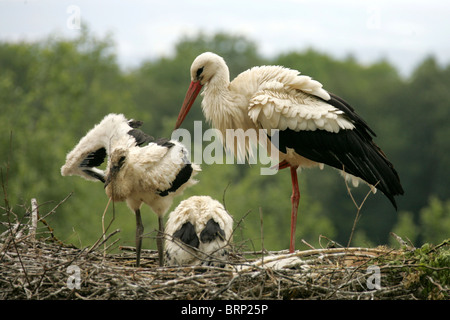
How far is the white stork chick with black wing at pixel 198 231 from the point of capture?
5762 mm

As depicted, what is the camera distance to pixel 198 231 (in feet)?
19.2

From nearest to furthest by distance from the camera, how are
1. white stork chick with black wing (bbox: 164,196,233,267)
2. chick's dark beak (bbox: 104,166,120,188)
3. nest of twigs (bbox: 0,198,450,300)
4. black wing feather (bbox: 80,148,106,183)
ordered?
nest of twigs (bbox: 0,198,450,300) → white stork chick with black wing (bbox: 164,196,233,267) → chick's dark beak (bbox: 104,166,120,188) → black wing feather (bbox: 80,148,106,183)

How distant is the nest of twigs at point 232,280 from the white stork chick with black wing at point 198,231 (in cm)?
46

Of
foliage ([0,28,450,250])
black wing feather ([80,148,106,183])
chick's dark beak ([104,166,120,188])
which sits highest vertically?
foliage ([0,28,450,250])

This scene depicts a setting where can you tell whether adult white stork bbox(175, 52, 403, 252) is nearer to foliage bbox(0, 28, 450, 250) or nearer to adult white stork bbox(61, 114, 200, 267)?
adult white stork bbox(61, 114, 200, 267)

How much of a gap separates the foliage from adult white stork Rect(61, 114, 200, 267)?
8.20 m

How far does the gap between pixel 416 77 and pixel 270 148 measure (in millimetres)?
34748

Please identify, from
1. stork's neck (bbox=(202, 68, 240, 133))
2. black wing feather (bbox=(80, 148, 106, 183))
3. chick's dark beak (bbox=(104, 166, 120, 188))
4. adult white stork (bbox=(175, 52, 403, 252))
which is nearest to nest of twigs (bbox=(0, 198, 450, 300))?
chick's dark beak (bbox=(104, 166, 120, 188))

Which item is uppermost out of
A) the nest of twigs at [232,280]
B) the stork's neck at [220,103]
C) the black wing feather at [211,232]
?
the stork's neck at [220,103]

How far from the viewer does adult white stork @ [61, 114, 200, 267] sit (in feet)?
20.0

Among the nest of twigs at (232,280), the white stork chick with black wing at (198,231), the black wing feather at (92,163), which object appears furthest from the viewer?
the black wing feather at (92,163)

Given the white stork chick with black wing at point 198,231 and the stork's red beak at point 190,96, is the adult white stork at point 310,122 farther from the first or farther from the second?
the white stork chick with black wing at point 198,231

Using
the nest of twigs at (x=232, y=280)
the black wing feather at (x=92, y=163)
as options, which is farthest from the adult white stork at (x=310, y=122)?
the black wing feather at (x=92, y=163)

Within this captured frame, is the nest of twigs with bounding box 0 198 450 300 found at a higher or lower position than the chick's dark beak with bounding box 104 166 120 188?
lower
